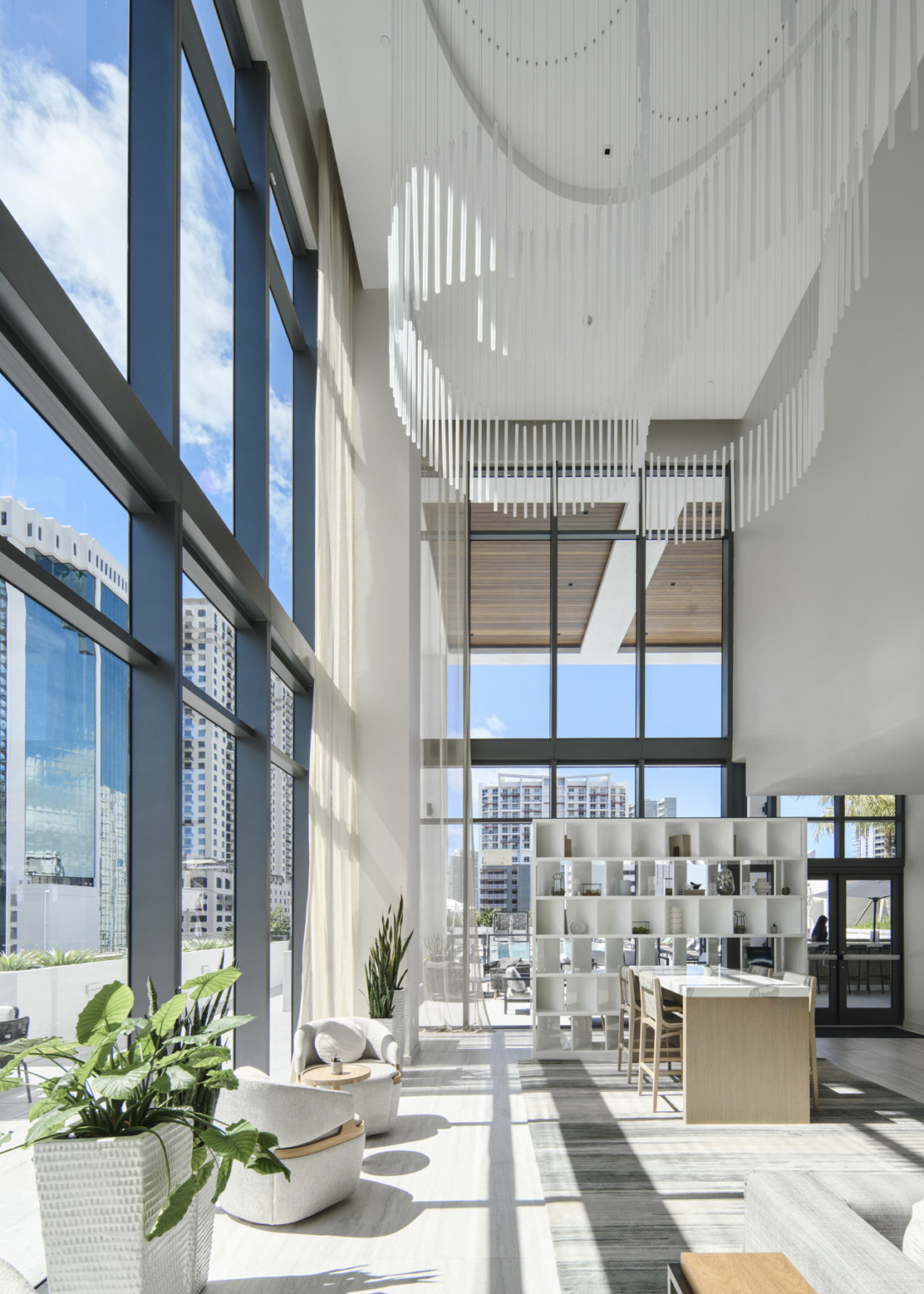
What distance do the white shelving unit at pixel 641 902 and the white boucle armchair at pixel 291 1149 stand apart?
17.0 feet

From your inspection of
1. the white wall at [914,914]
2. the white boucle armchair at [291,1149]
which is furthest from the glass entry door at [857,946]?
the white boucle armchair at [291,1149]

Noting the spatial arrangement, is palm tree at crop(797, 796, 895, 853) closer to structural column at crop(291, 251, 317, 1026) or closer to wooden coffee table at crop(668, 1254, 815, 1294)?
structural column at crop(291, 251, 317, 1026)

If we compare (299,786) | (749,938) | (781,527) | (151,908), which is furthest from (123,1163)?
(749,938)

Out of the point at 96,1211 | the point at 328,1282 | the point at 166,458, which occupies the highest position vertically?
the point at 166,458

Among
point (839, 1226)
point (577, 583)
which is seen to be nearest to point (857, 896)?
point (577, 583)

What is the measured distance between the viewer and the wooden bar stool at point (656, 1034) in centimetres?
745

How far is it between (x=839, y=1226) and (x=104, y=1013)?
7.38 ft

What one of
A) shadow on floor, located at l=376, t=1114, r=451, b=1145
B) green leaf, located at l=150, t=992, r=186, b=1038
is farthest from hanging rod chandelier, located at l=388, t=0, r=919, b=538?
shadow on floor, located at l=376, t=1114, r=451, b=1145

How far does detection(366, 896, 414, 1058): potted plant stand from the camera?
8156mm

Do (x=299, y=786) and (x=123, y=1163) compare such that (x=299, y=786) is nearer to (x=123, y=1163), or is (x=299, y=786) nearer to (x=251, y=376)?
(x=251, y=376)

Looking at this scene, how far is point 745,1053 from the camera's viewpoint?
7.10m

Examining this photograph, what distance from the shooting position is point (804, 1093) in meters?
7.01

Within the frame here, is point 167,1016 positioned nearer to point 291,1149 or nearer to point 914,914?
point 291,1149

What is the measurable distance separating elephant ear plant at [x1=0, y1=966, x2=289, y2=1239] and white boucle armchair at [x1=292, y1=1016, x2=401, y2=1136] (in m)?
2.77
